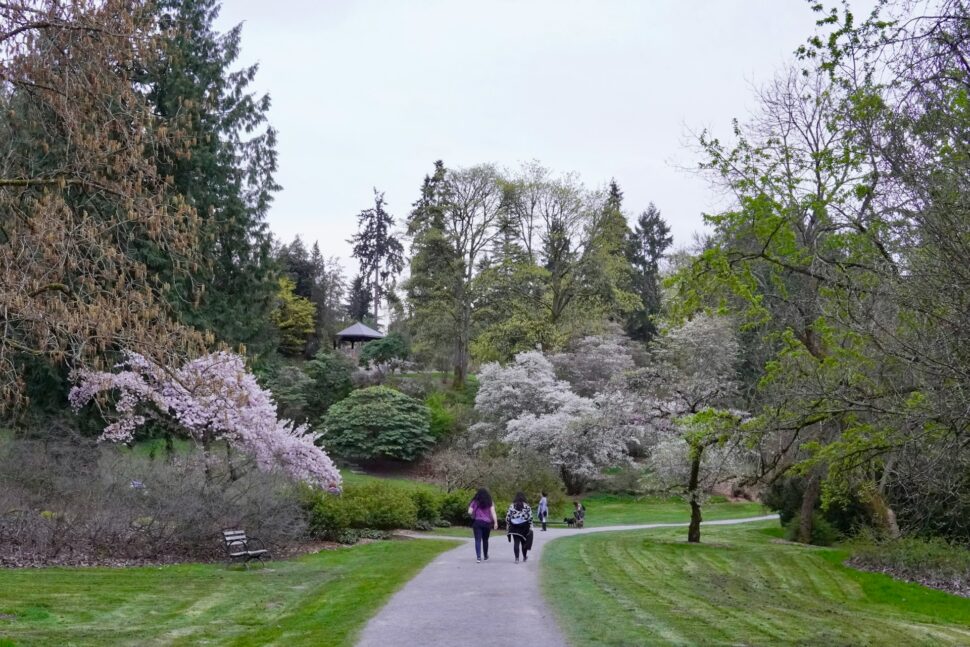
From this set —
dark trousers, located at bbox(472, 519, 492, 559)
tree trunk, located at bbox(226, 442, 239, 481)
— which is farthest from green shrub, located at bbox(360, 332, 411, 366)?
dark trousers, located at bbox(472, 519, 492, 559)

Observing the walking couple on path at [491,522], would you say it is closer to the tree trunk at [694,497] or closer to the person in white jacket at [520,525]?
the person in white jacket at [520,525]

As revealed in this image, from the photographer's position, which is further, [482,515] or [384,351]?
[384,351]

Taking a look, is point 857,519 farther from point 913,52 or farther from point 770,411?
point 913,52

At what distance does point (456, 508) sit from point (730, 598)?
1572 cm

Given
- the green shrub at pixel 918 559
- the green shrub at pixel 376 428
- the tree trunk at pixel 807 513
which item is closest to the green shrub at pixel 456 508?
the tree trunk at pixel 807 513

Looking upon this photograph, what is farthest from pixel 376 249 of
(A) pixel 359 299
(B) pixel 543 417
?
(B) pixel 543 417

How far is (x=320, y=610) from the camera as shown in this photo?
34.7ft

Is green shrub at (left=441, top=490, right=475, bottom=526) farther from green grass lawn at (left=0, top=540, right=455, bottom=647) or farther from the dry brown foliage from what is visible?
the dry brown foliage

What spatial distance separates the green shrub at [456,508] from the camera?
2750 centimetres

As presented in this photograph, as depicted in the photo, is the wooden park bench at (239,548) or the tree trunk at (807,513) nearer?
the wooden park bench at (239,548)

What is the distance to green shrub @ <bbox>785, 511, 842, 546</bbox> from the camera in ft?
84.3

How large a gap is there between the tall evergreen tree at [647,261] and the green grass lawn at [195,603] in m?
45.1

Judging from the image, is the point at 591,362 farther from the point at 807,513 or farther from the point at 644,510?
the point at 807,513

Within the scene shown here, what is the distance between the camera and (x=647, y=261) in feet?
222
